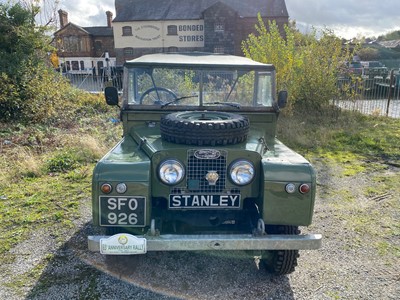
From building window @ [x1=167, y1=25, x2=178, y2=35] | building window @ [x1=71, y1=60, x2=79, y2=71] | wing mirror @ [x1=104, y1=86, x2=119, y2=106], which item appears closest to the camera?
wing mirror @ [x1=104, y1=86, x2=119, y2=106]

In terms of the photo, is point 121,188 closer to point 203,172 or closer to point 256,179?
point 203,172

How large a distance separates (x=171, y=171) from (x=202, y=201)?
1.28ft

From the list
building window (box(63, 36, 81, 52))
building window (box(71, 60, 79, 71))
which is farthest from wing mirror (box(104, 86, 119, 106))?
building window (box(71, 60, 79, 71))

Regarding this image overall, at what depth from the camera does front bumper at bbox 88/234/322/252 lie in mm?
2672

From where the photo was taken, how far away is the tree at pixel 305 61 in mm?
10711

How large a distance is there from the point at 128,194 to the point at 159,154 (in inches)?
17.3

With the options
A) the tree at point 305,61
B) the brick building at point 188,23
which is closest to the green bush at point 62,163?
the tree at point 305,61

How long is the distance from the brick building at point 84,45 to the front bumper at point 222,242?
40306 mm

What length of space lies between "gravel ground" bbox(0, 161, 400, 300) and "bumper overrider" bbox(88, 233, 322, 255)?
23.6 inches

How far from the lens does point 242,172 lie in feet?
9.81

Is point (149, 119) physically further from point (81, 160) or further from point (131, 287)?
point (81, 160)

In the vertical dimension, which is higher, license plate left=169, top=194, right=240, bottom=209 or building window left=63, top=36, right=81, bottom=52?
building window left=63, top=36, right=81, bottom=52

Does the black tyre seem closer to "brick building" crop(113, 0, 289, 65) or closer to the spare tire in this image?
the spare tire

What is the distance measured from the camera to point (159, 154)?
2.96m
